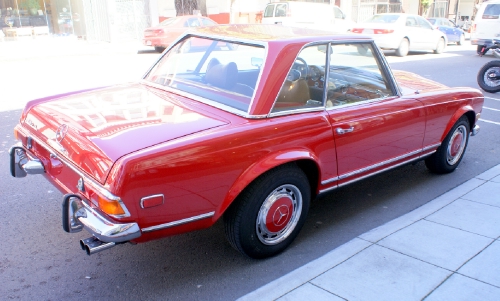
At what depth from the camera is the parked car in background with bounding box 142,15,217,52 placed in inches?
675

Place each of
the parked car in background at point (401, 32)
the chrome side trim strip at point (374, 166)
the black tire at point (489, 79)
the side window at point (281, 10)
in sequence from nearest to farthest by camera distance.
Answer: the chrome side trim strip at point (374, 166) → the black tire at point (489, 79) → the parked car in background at point (401, 32) → the side window at point (281, 10)

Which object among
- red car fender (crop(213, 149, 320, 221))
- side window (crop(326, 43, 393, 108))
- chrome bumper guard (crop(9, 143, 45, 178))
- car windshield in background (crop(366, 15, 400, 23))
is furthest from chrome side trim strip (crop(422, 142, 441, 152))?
car windshield in background (crop(366, 15, 400, 23))

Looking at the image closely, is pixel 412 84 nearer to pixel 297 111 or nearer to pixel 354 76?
pixel 354 76

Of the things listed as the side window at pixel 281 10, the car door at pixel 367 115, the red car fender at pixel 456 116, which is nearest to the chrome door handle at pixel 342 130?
the car door at pixel 367 115

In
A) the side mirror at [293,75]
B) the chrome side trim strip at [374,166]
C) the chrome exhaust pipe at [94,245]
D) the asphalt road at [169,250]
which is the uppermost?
the side mirror at [293,75]

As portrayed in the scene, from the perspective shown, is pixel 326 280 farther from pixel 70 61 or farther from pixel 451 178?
pixel 70 61

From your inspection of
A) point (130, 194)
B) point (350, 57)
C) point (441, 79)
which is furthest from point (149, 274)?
point (441, 79)

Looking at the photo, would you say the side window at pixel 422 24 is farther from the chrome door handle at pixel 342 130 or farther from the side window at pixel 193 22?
the chrome door handle at pixel 342 130

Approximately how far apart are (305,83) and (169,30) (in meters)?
14.4

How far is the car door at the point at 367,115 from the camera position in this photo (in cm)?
374

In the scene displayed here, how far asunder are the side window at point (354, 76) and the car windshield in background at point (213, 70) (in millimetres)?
681

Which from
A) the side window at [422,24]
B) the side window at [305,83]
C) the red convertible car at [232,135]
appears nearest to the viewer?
the red convertible car at [232,135]

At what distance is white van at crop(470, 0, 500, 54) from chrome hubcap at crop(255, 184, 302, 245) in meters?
15.4

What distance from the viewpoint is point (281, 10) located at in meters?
19.0
